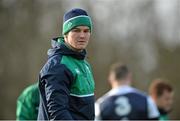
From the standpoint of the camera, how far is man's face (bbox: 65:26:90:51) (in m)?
6.13

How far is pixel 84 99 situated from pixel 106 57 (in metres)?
24.0

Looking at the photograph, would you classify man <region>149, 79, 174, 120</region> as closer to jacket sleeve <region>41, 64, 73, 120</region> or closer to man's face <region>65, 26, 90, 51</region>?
man's face <region>65, 26, 90, 51</region>

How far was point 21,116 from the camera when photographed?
28.7 ft

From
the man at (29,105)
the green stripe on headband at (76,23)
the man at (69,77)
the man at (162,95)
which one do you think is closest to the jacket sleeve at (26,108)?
the man at (29,105)

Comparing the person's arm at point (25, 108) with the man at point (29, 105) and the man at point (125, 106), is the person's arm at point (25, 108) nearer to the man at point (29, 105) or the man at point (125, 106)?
the man at point (29, 105)

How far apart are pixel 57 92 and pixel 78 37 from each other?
0.49 m

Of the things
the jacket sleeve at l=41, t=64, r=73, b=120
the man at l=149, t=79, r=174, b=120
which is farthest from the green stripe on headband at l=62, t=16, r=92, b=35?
the man at l=149, t=79, r=174, b=120

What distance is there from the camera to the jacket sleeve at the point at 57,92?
590 centimetres

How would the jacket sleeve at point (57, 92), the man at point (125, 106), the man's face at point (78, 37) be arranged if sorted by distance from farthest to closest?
the man at point (125, 106) < the man's face at point (78, 37) < the jacket sleeve at point (57, 92)

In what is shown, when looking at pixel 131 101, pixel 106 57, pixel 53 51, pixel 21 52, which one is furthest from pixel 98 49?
pixel 53 51

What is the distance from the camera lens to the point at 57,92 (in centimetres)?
592

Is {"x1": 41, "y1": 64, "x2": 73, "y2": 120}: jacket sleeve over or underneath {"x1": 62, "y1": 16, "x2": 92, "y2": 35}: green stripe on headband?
underneath

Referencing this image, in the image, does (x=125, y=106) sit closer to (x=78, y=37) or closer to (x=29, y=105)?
(x=29, y=105)

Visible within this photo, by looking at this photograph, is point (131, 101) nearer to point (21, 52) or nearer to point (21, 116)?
point (21, 116)
